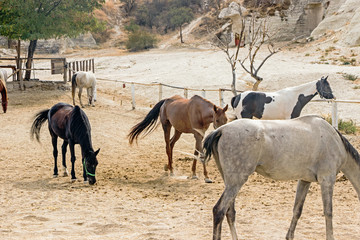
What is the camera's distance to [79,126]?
8648 mm

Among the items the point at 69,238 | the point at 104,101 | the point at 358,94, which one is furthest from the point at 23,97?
the point at 69,238

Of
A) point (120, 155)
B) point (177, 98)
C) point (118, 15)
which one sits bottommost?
point (120, 155)

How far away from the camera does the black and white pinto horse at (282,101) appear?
11.1 metres

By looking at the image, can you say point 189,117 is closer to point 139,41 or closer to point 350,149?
point 350,149

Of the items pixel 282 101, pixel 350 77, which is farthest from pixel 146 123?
pixel 350 77

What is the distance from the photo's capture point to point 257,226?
237 inches

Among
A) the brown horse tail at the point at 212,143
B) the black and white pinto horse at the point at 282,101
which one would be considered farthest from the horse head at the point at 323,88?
the brown horse tail at the point at 212,143

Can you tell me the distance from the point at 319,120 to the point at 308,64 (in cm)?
2114

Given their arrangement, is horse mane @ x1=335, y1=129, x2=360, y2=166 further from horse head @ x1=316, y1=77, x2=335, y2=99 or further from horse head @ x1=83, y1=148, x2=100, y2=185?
horse head @ x1=316, y1=77, x2=335, y2=99

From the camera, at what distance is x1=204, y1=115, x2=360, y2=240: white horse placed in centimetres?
520

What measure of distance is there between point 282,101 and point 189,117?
290 cm

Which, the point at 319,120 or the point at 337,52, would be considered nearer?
the point at 319,120

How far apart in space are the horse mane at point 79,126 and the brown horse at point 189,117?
4.92 feet

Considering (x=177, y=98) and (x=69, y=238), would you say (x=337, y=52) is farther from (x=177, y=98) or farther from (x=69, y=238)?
(x=69, y=238)
